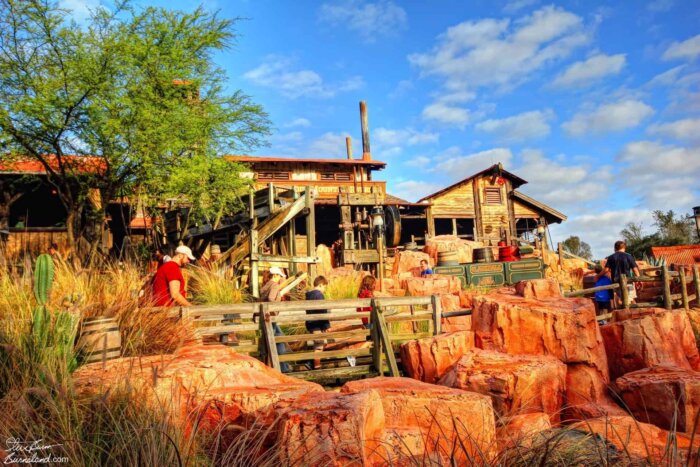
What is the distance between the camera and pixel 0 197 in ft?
57.5

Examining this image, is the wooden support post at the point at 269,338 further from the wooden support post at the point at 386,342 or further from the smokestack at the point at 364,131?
the smokestack at the point at 364,131

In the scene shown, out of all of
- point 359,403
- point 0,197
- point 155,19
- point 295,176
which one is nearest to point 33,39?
Answer: point 155,19

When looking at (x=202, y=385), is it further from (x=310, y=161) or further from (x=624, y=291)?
(x=310, y=161)

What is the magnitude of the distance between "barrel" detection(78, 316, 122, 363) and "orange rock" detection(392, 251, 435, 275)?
1697cm

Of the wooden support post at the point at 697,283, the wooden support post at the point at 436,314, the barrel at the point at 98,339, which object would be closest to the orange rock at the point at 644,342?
the wooden support post at the point at 436,314

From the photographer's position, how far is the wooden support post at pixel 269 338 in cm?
749

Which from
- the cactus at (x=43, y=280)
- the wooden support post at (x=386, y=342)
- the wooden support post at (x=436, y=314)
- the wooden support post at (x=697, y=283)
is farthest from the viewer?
the wooden support post at (x=697, y=283)

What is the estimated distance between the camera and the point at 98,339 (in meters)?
4.61

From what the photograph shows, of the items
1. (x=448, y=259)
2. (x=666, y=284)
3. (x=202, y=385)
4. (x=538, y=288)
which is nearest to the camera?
(x=202, y=385)

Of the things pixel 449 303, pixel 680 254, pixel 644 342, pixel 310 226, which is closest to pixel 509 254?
pixel 449 303

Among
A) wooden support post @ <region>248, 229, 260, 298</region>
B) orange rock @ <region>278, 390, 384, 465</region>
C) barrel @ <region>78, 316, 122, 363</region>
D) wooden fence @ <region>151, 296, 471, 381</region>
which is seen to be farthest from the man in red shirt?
wooden support post @ <region>248, 229, 260, 298</region>

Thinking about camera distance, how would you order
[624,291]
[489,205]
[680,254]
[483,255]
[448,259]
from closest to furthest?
[624,291], [448,259], [483,255], [680,254], [489,205]

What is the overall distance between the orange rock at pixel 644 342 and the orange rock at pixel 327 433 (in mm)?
6004

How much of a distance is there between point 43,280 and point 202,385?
179cm
